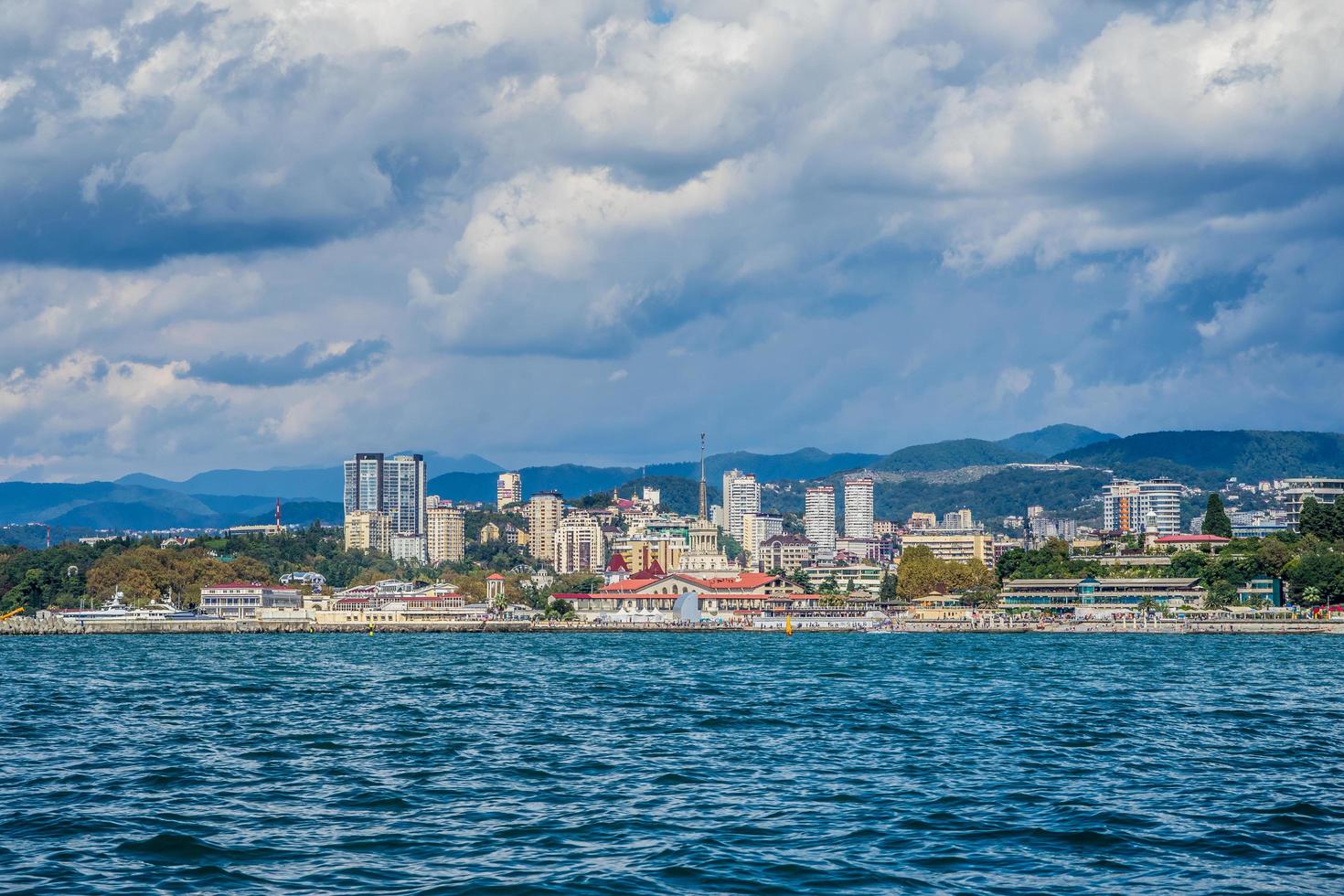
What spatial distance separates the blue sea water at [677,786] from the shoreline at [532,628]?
6193 cm

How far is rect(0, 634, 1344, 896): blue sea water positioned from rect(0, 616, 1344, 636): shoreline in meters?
61.9

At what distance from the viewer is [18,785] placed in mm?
28766

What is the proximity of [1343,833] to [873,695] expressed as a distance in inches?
1025

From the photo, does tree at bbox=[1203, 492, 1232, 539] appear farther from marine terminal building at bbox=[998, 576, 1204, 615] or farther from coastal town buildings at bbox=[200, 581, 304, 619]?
coastal town buildings at bbox=[200, 581, 304, 619]

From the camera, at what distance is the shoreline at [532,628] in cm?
11750

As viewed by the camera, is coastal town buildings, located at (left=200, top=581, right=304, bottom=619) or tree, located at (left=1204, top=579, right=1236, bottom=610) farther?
coastal town buildings, located at (left=200, top=581, right=304, bottom=619)

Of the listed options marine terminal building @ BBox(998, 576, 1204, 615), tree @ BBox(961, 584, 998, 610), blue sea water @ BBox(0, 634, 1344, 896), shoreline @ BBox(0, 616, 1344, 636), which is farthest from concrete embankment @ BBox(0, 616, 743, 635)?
blue sea water @ BBox(0, 634, 1344, 896)

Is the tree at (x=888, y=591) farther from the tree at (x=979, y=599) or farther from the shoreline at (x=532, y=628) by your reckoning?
the shoreline at (x=532, y=628)

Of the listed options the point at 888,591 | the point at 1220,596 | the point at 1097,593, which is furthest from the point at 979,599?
the point at 888,591

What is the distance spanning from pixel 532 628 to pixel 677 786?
10998cm

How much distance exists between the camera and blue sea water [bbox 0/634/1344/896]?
2119 centimetres

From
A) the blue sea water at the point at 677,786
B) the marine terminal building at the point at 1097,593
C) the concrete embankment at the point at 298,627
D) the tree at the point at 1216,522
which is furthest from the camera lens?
the tree at the point at 1216,522

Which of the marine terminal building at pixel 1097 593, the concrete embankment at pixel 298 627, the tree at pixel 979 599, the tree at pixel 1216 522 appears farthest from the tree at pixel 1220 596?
the tree at pixel 1216 522

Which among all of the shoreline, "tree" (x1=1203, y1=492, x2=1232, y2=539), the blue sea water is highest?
"tree" (x1=1203, y1=492, x2=1232, y2=539)
